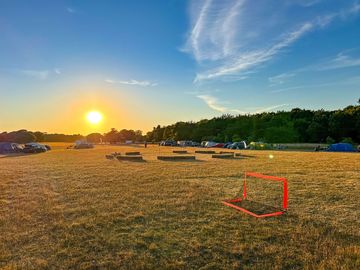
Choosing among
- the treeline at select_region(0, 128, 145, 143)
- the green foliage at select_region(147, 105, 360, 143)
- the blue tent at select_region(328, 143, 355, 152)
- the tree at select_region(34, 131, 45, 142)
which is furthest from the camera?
the treeline at select_region(0, 128, 145, 143)

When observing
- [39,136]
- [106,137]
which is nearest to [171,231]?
[39,136]

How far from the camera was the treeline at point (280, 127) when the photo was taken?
179ft

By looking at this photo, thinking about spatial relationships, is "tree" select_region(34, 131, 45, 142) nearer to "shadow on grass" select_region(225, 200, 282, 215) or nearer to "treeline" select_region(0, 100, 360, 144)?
"treeline" select_region(0, 100, 360, 144)

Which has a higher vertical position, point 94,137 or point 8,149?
point 94,137

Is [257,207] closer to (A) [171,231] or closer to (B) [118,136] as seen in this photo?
(A) [171,231]

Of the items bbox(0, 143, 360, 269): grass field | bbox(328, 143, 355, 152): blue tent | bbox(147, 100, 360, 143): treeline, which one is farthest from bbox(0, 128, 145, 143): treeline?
bbox(0, 143, 360, 269): grass field

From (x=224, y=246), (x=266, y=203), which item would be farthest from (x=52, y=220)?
(x=266, y=203)

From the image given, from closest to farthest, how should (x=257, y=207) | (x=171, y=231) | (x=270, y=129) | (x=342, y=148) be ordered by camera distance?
(x=171, y=231), (x=257, y=207), (x=342, y=148), (x=270, y=129)

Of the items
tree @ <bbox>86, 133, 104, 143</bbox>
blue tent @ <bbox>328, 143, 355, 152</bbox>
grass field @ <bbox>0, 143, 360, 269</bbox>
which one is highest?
tree @ <bbox>86, 133, 104, 143</bbox>

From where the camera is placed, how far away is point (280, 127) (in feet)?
217

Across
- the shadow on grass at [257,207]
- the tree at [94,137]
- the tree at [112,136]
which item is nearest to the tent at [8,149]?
the shadow on grass at [257,207]

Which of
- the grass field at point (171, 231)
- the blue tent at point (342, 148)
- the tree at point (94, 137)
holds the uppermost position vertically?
the tree at point (94, 137)

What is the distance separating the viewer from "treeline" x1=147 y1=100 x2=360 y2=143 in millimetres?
54416

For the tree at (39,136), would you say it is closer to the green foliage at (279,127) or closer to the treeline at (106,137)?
the treeline at (106,137)
